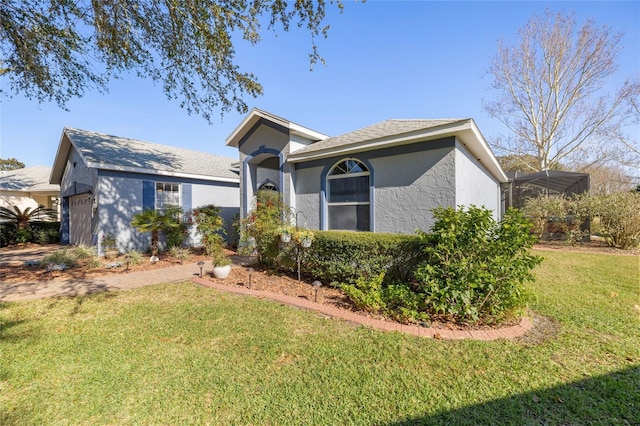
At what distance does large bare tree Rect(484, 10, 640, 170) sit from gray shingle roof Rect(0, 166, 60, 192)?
1399 inches

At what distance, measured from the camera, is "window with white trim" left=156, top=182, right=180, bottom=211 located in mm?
12383

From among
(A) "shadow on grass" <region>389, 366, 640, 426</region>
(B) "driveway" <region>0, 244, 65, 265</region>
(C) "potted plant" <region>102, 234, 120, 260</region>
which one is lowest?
(A) "shadow on grass" <region>389, 366, 640, 426</region>

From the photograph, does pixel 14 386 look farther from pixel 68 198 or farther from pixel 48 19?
pixel 68 198

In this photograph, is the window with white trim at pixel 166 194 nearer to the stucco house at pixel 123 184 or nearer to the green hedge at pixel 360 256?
the stucco house at pixel 123 184

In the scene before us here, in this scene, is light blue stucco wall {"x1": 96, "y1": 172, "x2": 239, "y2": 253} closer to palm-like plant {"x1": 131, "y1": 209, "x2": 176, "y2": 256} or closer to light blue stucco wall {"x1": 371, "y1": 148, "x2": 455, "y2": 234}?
palm-like plant {"x1": 131, "y1": 209, "x2": 176, "y2": 256}

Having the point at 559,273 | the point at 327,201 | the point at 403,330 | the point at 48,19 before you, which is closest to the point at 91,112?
the point at 48,19

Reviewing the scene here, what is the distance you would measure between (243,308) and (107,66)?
9.83 metres

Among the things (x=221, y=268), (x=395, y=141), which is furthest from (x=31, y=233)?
(x=395, y=141)

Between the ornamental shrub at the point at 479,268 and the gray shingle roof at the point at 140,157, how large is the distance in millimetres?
12308

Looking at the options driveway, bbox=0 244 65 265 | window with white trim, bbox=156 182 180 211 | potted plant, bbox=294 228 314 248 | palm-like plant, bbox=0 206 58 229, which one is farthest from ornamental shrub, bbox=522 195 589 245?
palm-like plant, bbox=0 206 58 229

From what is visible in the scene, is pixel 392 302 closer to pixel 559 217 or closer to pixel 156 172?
pixel 156 172

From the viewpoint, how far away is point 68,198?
1398 cm

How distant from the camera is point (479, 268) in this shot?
14.8 feet

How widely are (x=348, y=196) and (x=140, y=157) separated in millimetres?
10800
